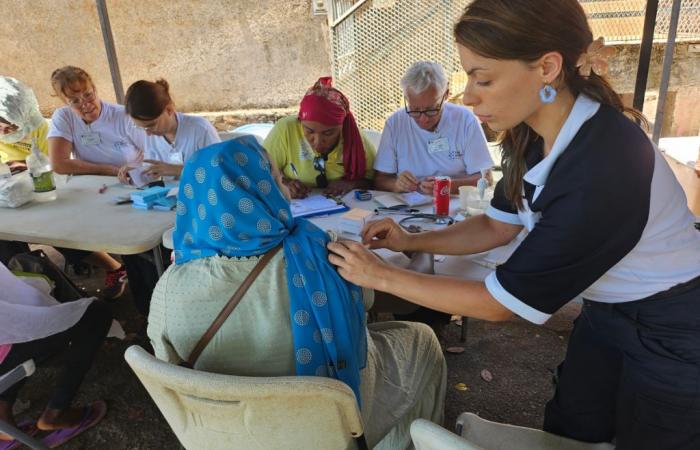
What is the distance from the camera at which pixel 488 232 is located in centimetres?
162

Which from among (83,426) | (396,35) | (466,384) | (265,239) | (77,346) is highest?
(396,35)

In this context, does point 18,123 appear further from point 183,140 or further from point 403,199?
point 403,199

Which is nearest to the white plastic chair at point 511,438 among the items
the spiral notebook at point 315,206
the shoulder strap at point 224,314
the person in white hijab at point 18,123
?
the shoulder strap at point 224,314

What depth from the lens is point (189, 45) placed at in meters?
10.7

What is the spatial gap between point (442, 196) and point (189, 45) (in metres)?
10.0

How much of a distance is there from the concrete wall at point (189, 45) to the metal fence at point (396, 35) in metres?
2.85

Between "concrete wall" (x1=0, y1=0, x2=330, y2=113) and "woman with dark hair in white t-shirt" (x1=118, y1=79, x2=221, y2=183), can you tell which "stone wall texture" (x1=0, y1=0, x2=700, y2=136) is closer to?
"concrete wall" (x1=0, y1=0, x2=330, y2=113)

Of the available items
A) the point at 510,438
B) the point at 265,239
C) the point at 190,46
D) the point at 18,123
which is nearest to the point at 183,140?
the point at 18,123

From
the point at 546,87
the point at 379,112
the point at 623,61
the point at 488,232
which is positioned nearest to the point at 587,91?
the point at 546,87

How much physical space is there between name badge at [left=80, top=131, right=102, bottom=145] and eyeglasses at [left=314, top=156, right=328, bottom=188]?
76.6 inches

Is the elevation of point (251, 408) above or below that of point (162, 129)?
below

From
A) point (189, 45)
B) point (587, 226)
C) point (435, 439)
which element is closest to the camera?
point (435, 439)

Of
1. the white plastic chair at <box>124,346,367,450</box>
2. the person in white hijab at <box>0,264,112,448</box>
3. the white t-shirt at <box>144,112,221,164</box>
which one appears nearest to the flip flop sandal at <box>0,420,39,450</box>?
the person in white hijab at <box>0,264,112,448</box>

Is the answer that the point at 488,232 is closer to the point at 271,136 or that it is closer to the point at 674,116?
the point at 271,136
